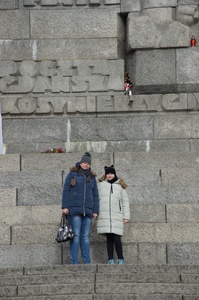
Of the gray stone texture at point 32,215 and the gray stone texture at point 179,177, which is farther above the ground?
the gray stone texture at point 179,177

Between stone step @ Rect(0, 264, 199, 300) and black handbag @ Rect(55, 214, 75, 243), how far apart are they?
0.93 m

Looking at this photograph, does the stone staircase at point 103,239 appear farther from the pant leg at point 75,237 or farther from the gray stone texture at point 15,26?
the gray stone texture at point 15,26

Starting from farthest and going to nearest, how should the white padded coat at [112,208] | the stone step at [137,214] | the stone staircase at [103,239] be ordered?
the stone step at [137,214] < the white padded coat at [112,208] < the stone staircase at [103,239]

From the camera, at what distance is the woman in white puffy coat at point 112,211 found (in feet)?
58.4

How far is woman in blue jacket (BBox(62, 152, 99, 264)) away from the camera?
17.7 meters

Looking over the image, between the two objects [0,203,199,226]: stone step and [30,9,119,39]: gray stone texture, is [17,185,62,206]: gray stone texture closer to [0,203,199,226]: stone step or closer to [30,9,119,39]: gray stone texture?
[0,203,199,226]: stone step

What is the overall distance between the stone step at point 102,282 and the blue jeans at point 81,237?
991 millimetres

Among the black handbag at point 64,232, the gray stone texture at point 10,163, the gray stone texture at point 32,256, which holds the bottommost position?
the gray stone texture at point 32,256

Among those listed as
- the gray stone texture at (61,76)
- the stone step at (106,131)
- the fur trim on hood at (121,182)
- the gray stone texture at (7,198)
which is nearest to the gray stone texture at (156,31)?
the gray stone texture at (61,76)

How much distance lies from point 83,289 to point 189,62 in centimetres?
891

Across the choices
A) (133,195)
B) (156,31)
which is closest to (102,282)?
(133,195)

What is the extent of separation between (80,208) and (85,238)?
0.46m

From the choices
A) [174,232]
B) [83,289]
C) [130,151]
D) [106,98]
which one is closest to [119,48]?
[106,98]

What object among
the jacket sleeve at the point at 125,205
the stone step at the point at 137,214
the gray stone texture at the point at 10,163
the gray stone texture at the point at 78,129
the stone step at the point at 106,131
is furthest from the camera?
the gray stone texture at the point at 78,129
